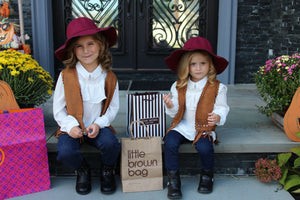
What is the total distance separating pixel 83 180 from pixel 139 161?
15.8 inches

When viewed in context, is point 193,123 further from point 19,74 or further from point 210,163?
point 19,74

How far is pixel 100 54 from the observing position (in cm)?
223

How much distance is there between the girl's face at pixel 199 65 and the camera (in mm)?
2191

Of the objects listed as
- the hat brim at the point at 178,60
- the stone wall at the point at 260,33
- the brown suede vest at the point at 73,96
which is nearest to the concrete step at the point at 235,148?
the brown suede vest at the point at 73,96

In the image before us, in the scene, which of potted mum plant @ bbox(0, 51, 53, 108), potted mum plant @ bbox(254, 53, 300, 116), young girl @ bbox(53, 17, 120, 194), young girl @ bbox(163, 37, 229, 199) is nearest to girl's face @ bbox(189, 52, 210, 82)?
young girl @ bbox(163, 37, 229, 199)

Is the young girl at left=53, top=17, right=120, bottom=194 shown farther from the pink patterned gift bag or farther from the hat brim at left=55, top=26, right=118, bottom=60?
the pink patterned gift bag

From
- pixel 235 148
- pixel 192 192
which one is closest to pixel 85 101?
pixel 192 192

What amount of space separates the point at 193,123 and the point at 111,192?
0.74 m

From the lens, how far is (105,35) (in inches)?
89.8

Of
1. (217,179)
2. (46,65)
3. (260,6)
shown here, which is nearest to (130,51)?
(46,65)

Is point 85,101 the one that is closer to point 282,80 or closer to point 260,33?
point 282,80

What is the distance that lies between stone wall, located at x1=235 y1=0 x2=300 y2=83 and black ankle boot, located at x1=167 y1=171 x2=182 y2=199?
2632 mm

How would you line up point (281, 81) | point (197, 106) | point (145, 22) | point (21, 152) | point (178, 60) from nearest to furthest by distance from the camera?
point (21, 152) < point (197, 106) < point (178, 60) < point (281, 81) < point (145, 22)

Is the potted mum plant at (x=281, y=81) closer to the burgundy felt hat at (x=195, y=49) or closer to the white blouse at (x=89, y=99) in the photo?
the burgundy felt hat at (x=195, y=49)
